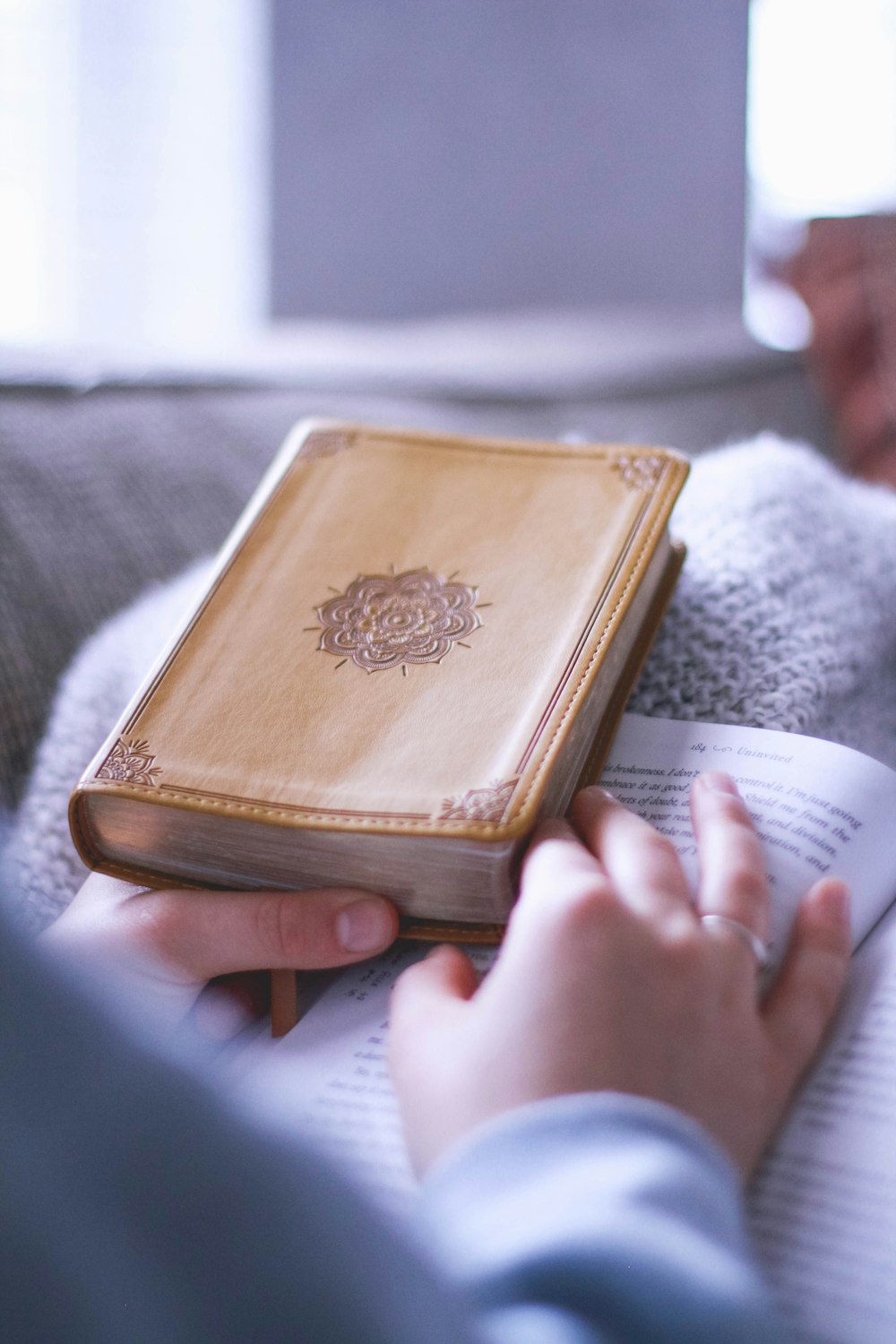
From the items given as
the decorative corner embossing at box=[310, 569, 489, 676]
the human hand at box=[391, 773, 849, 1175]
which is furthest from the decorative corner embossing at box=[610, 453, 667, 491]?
the human hand at box=[391, 773, 849, 1175]

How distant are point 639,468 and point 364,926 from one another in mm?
262

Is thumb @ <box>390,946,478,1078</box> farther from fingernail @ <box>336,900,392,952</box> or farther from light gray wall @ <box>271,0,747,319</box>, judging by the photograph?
light gray wall @ <box>271,0,747,319</box>

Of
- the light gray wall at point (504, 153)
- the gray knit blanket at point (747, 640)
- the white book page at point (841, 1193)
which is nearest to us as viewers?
the white book page at point (841, 1193)

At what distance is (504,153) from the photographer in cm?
166

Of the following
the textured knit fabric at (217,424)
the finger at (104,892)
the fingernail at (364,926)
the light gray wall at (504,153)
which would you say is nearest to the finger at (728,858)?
the fingernail at (364,926)

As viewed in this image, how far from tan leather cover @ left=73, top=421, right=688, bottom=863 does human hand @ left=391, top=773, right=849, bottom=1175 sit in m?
0.05

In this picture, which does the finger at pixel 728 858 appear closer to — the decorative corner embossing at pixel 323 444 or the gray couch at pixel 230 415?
the decorative corner embossing at pixel 323 444

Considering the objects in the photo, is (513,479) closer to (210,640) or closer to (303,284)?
(210,640)

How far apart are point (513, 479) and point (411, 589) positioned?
0.30 ft

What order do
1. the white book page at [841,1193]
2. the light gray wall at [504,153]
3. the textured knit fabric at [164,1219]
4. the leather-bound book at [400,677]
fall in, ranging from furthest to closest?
the light gray wall at [504,153], the leather-bound book at [400,677], the white book page at [841,1193], the textured knit fabric at [164,1219]

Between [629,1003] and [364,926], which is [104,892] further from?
[629,1003]

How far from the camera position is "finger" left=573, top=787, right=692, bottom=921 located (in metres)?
0.35

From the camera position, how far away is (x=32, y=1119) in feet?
0.60

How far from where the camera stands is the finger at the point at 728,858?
352 mm
